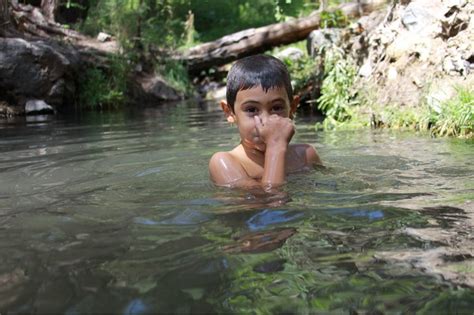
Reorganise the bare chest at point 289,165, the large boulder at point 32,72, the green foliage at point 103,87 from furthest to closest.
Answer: the green foliage at point 103,87 < the large boulder at point 32,72 < the bare chest at point 289,165

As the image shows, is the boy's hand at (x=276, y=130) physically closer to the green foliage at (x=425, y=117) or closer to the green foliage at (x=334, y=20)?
the green foliage at (x=425, y=117)

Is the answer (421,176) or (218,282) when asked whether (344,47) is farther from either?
(218,282)

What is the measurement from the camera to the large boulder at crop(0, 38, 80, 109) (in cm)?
1120

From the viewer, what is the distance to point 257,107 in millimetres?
3186

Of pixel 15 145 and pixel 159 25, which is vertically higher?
pixel 159 25

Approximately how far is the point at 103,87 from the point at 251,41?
13.5 ft

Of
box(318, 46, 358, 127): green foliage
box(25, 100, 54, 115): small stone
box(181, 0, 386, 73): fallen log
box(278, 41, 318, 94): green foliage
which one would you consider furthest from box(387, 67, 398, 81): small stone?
box(25, 100, 54, 115): small stone

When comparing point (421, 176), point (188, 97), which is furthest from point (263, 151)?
point (188, 97)

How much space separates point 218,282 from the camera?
1.54 metres

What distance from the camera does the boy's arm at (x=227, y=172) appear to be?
321 cm

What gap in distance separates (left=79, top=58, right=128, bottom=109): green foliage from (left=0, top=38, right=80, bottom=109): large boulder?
580mm

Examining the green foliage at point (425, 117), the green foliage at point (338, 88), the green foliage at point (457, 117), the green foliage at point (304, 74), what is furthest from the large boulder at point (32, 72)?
the green foliage at point (457, 117)

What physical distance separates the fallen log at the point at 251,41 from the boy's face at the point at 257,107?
33.6ft

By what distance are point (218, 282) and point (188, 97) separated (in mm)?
13932
